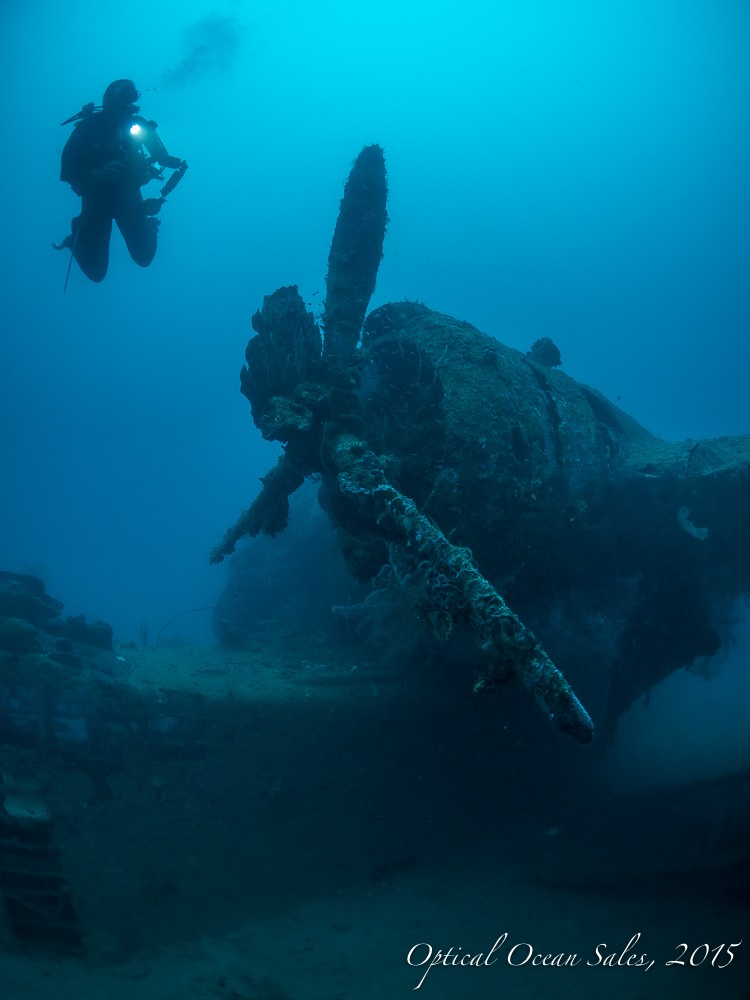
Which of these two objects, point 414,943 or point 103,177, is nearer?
point 414,943

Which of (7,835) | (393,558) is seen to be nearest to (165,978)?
(7,835)

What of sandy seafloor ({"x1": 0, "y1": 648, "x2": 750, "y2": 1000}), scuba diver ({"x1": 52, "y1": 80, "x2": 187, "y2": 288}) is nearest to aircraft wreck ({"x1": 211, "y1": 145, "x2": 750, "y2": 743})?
sandy seafloor ({"x1": 0, "y1": 648, "x2": 750, "y2": 1000})

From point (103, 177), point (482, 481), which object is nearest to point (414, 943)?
point (482, 481)

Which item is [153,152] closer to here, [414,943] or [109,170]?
[109,170]

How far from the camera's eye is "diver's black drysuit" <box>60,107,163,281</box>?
28.8 feet

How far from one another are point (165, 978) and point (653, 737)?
41.5 ft

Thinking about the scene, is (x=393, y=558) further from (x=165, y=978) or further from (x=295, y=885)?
(x=165, y=978)

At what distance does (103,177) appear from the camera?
8.50 meters

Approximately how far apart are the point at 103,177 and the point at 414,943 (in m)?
11.6

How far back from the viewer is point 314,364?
771 cm

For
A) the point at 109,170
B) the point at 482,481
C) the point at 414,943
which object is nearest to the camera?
the point at 414,943

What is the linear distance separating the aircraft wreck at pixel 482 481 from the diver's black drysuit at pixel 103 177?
12.6 feet

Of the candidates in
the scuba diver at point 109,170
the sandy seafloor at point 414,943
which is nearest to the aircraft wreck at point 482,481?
the sandy seafloor at point 414,943

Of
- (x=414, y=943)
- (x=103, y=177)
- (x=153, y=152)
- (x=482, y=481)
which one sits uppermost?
(x=153, y=152)
